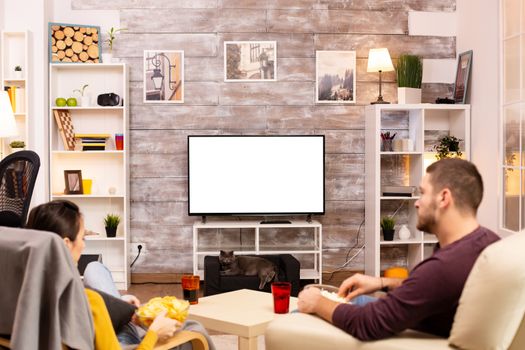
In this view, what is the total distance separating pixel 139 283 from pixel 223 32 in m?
2.26

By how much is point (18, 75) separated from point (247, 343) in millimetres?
3765

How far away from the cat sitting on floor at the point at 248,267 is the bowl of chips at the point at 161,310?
297cm

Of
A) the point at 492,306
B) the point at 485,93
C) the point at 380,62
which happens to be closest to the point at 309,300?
the point at 492,306

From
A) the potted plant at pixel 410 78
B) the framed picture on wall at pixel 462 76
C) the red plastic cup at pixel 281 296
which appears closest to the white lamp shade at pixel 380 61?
the potted plant at pixel 410 78

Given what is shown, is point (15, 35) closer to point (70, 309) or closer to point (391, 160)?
point (391, 160)

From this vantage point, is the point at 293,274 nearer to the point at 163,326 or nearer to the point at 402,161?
the point at 402,161

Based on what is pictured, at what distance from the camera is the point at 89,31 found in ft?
20.9

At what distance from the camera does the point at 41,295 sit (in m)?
2.20

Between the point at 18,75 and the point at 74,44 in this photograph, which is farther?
the point at 74,44

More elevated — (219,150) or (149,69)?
(149,69)

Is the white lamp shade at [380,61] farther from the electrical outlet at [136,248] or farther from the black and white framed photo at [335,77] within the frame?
the electrical outlet at [136,248]

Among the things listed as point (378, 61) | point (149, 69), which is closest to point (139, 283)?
point (149, 69)

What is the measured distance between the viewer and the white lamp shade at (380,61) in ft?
20.8

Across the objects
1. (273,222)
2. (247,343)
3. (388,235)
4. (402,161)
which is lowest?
(247,343)
